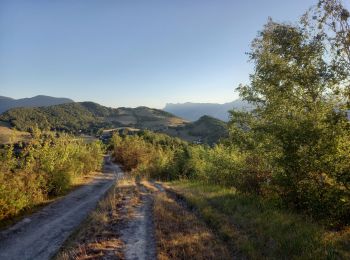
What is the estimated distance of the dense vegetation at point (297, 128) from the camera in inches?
552

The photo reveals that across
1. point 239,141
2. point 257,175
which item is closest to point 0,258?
point 257,175

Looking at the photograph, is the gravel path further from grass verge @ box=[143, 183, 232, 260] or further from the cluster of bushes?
the cluster of bushes

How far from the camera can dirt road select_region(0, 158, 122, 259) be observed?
1352 cm

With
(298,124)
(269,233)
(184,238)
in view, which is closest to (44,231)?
(184,238)

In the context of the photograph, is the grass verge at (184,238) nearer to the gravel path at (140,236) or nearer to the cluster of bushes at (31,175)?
the gravel path at (140,236)

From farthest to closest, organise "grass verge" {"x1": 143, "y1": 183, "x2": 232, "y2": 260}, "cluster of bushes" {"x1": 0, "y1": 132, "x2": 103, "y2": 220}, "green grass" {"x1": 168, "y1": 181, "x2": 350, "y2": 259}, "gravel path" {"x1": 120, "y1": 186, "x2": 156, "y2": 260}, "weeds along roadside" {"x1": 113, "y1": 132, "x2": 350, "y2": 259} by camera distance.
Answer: "cluster of bushes" {"x1": 0, "y1": 132, "x2": 103, "y2": 220}, "gravel path" {"x1": 120, "y1": 186, "x2": 156, "y2": 260}, "grass verge" {"x1": 143, "y1": 183, "x2": 232, "y2": 260}, "weeds along roadside" {"x1": 113, "y1": 132, "x2": 350, "y2": 259}, "green grass" {"x1": 168, "y1": 181, "x2": 350, "y2": 259}

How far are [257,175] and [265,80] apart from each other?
6952 millimetres

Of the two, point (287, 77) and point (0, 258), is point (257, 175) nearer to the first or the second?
point (287, 77)

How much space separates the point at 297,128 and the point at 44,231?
523 inches

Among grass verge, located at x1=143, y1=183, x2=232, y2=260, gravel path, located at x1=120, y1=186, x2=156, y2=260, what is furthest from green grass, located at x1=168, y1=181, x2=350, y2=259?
gravel path, located at x1=120, y1=186, x2=156, y2=260

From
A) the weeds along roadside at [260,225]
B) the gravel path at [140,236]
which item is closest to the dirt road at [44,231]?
the gravel path at [140,236]

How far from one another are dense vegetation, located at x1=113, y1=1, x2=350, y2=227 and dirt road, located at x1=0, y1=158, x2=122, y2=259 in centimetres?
1058

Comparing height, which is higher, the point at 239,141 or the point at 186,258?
Result: the point at 239,141

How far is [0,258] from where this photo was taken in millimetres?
12836
